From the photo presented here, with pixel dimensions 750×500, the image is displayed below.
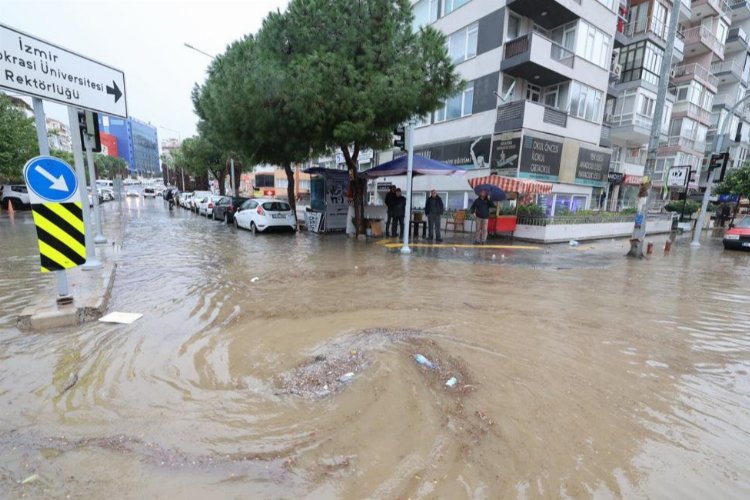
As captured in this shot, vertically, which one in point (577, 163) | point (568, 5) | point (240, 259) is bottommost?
point (240, 259)

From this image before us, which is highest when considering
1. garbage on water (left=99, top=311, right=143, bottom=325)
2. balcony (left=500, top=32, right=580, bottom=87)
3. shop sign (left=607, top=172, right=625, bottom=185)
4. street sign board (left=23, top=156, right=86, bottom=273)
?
balcony (left=500, top=32, right=580, bottom=87)

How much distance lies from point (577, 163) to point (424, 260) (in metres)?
15.0

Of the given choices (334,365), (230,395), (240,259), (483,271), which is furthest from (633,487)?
(240,259)

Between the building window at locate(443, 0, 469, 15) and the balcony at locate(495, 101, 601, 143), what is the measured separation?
647 centimetres

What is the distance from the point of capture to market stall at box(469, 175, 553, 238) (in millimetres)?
13651

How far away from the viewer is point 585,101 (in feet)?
66.4

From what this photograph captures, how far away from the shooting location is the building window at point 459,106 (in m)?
19.7

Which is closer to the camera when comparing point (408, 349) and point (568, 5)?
point (408, 349)

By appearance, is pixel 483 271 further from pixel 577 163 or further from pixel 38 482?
pixel 577 163

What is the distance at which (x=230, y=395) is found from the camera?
3221mm

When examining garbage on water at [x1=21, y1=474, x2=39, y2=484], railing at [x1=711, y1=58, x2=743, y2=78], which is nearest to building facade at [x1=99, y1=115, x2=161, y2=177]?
railing at [x1=711, y1=58, x2=743, y2=78]

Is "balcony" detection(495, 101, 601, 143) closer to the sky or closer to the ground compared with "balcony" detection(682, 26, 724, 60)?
closer to the ground

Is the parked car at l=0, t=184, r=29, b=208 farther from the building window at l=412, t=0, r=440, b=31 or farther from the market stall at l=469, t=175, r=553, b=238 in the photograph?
the market stall at l=469, t=175, r=553, b=238

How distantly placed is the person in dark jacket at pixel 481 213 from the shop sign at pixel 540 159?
18.1 feet
